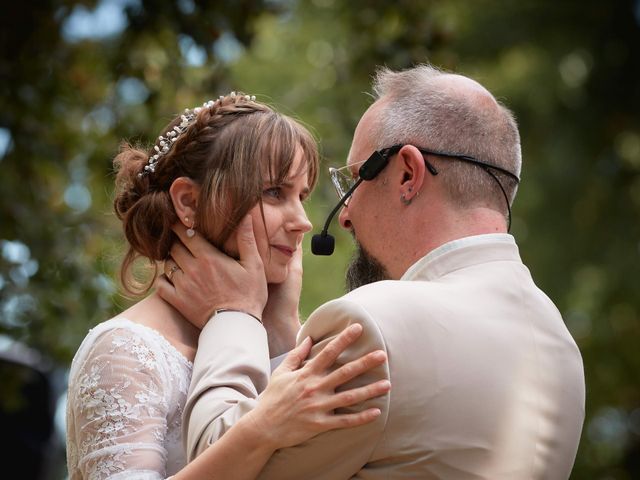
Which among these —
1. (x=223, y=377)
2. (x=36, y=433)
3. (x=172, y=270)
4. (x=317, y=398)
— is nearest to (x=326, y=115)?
(x=36, y=433)

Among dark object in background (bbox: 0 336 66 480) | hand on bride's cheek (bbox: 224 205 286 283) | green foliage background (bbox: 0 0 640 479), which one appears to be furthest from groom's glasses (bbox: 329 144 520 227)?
dark object in background (bbox: 0 336 66 480)

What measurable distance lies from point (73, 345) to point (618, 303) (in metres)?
7.51

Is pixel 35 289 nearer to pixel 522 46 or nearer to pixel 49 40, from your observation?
pixel 49 40

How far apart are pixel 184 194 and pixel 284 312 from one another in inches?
21.3

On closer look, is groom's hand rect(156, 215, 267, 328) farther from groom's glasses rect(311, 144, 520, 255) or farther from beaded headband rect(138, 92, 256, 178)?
beaded headband rect(138, 92, 256, 178)

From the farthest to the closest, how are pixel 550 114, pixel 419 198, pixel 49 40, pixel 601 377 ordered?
1. pixel 601 377
2. pixel 550 114
3. pixel 49 40
4. pixel 419 198

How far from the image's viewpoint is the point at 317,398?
3.02 metres

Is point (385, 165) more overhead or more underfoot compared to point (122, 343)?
more overhead

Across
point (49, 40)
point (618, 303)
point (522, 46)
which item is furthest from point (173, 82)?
point (618, 303)

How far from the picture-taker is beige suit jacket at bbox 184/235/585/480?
3041mm

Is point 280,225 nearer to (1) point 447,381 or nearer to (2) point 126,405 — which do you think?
(2) point 126,405

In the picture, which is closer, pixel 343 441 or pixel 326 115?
pixel 343 441

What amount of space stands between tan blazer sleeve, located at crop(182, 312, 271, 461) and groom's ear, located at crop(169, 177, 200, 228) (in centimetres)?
46

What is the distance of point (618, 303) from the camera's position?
43.5 feet
